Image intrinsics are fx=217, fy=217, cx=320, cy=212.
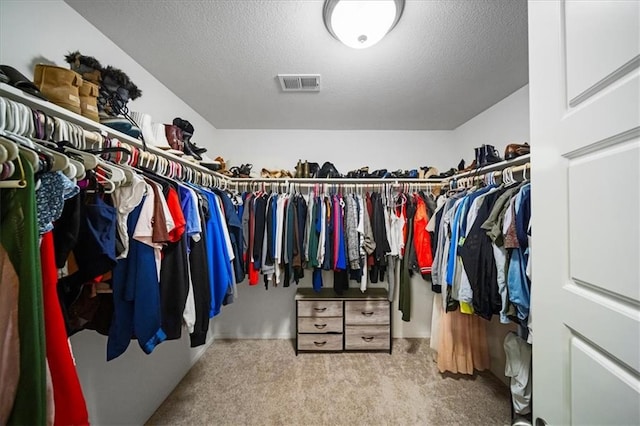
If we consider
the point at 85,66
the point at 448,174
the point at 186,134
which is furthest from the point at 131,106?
the point at 448,174

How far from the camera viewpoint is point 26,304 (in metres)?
0.46

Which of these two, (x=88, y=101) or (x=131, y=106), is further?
(x=131, y=106)

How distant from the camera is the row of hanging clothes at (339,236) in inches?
74.0

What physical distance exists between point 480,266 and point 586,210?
3.08ft

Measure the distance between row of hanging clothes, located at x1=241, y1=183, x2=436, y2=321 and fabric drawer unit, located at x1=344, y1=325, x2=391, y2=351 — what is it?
0.33 meters

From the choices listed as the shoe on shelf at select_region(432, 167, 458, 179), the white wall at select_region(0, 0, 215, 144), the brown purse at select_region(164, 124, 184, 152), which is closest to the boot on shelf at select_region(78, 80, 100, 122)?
the white wall at select_region(0, 0, 215, 144)

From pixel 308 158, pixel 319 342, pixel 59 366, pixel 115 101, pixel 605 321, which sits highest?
pixel 308 158

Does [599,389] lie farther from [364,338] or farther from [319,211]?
[364,338]

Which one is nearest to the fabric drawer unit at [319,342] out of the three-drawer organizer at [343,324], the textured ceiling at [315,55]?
the three-drawer organizer at [343,324]

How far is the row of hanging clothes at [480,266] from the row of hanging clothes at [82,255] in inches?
57.4

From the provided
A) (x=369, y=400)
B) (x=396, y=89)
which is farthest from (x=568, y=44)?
(x=369, y=400)

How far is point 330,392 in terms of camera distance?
1.62 meters

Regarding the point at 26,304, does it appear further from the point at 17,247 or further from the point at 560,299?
the point at 560,299

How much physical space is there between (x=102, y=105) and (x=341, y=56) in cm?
125
